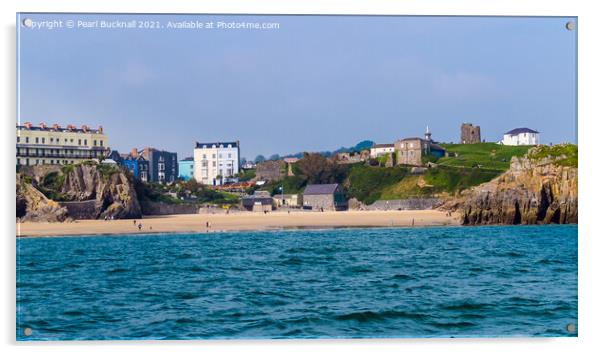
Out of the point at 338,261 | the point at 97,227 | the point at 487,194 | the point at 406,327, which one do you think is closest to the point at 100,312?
the point at 406,327

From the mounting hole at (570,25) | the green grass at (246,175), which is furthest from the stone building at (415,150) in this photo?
the mounting hole at (570,25)

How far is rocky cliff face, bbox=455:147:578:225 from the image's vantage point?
17875 mm

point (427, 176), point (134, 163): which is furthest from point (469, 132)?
point (427, 176)

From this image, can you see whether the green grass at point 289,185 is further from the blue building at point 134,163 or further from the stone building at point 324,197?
the blue building at point 134,163

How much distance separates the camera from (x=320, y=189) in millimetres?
20094

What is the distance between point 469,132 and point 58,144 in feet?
26.1

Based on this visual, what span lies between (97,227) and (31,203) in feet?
28.7

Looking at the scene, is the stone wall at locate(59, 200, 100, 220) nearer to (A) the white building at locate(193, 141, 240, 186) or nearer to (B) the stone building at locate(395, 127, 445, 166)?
(A) the white building at locate(193, 141, 240, 186)

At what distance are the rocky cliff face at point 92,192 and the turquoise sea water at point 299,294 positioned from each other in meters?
5.26

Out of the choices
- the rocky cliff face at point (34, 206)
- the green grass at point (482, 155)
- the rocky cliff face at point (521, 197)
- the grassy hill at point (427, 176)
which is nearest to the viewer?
the rocky cliff face at point (34, 206)

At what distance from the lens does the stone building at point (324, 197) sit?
19.5 meters

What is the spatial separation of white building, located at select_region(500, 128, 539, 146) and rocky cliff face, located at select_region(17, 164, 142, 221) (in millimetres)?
8877

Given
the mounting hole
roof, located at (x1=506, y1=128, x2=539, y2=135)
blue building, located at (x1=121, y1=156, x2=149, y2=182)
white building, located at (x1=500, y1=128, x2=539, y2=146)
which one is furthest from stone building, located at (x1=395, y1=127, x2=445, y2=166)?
the mounting hole
